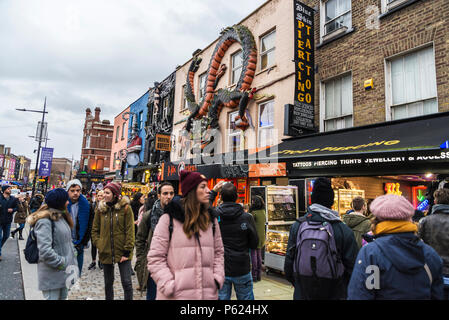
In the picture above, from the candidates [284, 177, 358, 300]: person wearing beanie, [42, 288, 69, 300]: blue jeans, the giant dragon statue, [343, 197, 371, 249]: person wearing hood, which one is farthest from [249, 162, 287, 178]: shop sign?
[42, 288, 69, 300]: blue jeans

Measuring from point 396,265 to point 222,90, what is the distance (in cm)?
1196

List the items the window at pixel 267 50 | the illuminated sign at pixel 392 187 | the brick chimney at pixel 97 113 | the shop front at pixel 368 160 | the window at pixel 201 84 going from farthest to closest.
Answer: the brick chimney at pixel 97 113 < the window at pixel 201 84 < the window at pixel 267 50 < the illuminated sign at pixel 392 187 < the shop front at pixel 368 160

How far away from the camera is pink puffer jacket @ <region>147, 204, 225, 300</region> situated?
2.39m

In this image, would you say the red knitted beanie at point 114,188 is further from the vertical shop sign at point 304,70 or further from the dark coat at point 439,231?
the vertical shop sign at point 304,70

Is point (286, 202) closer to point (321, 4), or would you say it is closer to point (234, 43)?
point (321, 4)

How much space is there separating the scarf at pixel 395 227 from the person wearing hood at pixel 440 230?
1837 millimetres

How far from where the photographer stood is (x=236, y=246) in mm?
3576

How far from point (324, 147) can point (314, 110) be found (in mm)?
2449

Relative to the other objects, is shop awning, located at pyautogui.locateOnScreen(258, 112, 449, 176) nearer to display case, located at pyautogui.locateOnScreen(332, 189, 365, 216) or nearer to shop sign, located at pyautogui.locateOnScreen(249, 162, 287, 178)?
shop sign, located at pyautogui.locateOnScreen(249, 162, 287, 178)

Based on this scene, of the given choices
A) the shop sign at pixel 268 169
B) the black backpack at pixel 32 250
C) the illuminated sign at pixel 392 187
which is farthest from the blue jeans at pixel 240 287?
the illuminated sign at pixel 392 187

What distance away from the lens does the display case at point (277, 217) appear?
7.25 metres

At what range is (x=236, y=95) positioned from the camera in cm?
1222

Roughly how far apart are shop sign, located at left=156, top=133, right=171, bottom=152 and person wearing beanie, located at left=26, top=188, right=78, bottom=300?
553 inches

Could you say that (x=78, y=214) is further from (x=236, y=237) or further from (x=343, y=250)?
(x=343, y=250)
